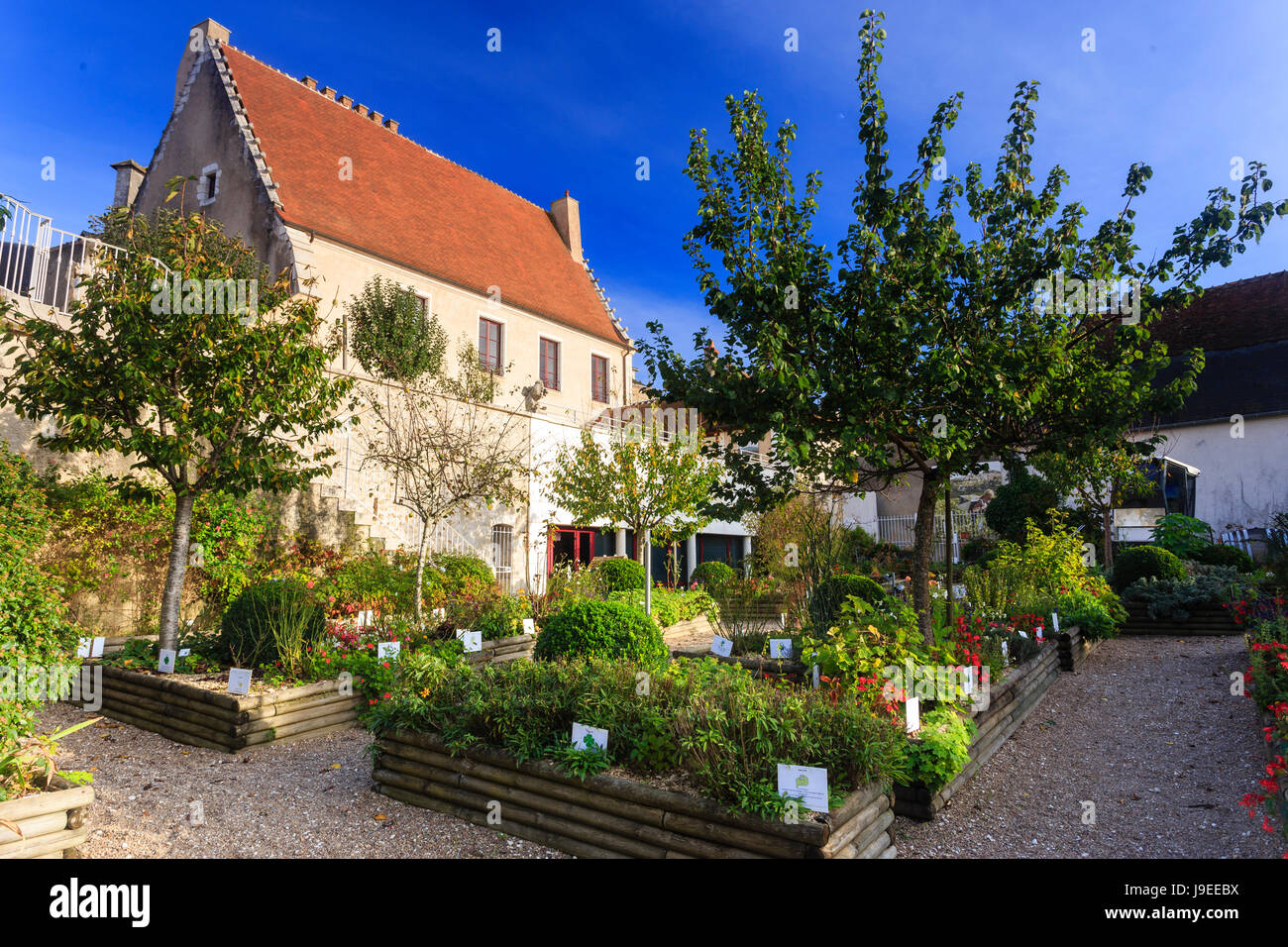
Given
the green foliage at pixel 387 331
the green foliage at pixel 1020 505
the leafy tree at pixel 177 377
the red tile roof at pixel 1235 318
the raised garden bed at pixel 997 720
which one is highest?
the red tile roof at pixel 1235 318

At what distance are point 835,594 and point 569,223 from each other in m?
18.4

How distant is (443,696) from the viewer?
4.70 meters

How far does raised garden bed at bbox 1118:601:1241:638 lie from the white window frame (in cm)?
1861

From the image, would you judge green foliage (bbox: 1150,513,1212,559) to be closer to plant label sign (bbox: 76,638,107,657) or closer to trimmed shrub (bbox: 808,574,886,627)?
trimmed shrub (bbox: 808,574,886,627)

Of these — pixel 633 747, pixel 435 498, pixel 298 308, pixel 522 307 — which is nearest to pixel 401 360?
pixel 522 307

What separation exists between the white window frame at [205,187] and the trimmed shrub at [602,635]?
14070 millimetres

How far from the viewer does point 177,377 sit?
22.7 ft

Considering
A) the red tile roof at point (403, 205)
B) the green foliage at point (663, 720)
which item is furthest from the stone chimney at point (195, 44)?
the green foliage at point (663, 720)

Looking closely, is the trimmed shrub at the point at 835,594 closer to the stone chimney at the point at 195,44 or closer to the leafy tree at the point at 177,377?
the leafy tree at the point at 177,377

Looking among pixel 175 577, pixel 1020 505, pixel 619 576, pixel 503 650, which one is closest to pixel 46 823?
pixel 175 577

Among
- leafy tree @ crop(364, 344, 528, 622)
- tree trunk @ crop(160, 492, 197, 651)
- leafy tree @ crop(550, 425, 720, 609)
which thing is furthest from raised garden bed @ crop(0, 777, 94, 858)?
leafy tree @ crop(550, 425, 720, 609)

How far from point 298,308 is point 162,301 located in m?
1.20

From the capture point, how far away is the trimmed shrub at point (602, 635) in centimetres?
566
